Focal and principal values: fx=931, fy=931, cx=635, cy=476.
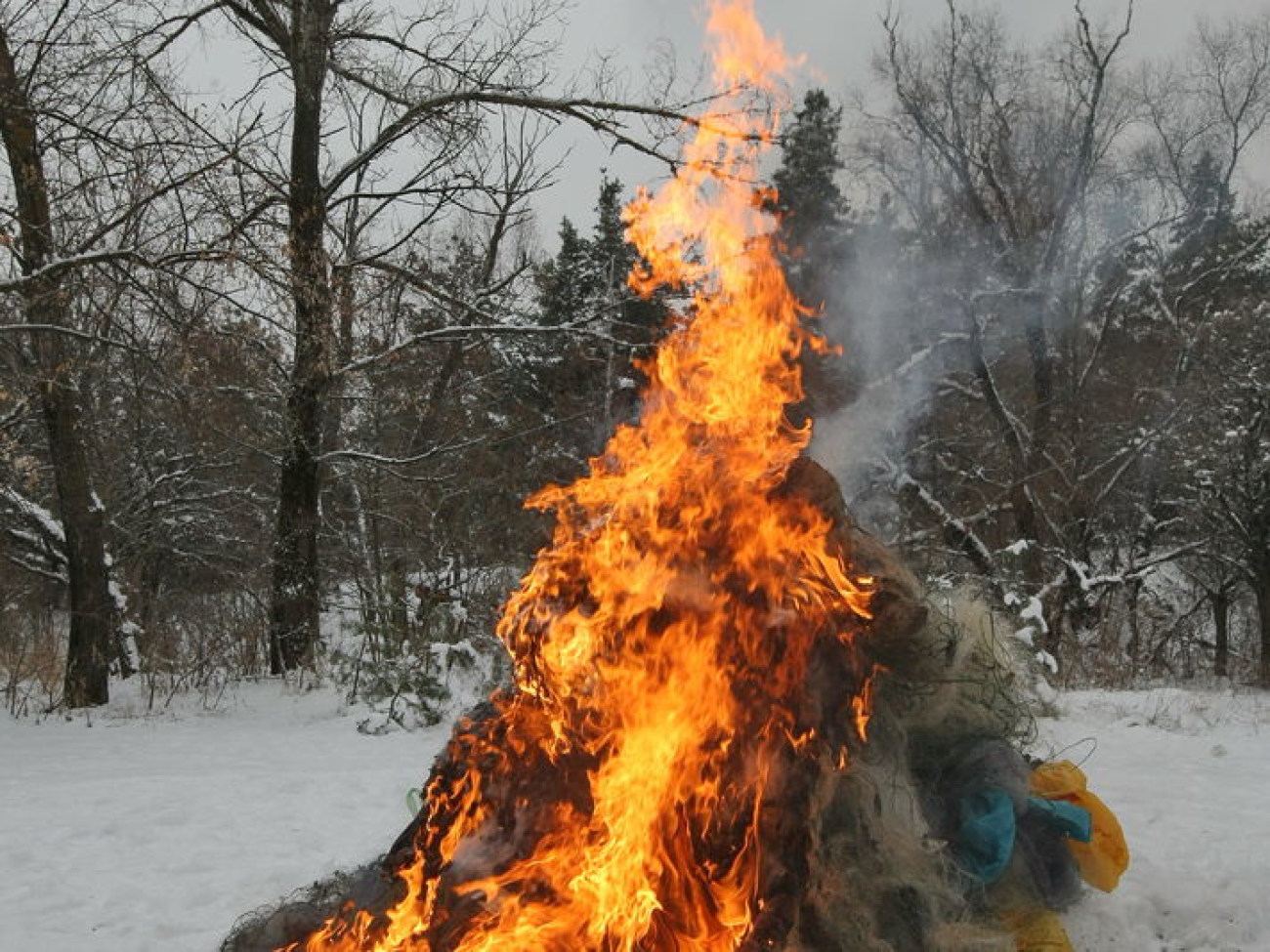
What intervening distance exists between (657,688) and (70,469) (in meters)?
8.85

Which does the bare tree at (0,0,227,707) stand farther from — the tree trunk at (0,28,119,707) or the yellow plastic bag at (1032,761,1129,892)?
the yellow plastic bag at (1032,761,1129,892)

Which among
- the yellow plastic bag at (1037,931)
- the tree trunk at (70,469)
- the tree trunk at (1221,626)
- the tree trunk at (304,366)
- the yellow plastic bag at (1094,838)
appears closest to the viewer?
the yellow plastic bag at (1037,931)

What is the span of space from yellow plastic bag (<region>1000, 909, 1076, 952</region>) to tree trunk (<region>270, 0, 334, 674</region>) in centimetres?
724

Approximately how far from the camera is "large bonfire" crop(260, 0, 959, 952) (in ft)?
9.50

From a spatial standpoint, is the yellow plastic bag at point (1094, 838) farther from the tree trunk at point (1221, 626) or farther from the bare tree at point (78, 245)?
the tree trunk at point (1221, 626)

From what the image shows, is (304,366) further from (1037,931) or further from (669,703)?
(1037,931)

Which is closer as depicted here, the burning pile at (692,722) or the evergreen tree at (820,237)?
the burning pile at (692,722)

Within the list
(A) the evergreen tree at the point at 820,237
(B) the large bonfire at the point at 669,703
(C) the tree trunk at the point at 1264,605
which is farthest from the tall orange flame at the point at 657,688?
(C) the tree trunk at the point at 1264,605

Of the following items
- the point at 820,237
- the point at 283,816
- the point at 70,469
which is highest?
the point at 820,237

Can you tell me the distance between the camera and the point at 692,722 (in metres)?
3.08

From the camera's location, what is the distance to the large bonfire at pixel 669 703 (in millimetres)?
2896

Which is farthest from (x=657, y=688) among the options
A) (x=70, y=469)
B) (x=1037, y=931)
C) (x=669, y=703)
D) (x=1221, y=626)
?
(x=1221, y=626)

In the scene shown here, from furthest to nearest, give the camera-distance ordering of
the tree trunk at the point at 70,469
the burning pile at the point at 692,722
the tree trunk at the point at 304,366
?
the tree trunk at the point at 304,366, the tree trunk at the point at 70,469, the burning pile at the point at 692,722

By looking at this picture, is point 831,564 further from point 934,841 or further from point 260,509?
point 260,509
